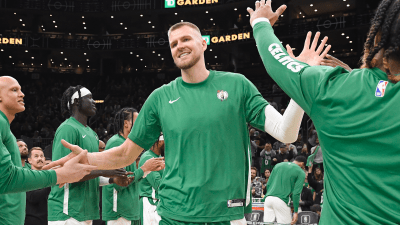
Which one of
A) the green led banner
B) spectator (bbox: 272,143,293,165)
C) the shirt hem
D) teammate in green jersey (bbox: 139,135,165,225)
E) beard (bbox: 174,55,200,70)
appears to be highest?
the green led banner

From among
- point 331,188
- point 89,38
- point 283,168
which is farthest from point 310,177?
point 89,38

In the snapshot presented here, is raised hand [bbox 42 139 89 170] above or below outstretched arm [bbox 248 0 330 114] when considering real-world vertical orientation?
below

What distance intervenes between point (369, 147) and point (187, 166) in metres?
1.56

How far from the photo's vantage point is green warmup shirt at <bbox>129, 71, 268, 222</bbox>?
2.86m

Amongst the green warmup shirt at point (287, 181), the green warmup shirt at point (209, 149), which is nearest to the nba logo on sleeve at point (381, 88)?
the green warmup shirt at point (209, 149)

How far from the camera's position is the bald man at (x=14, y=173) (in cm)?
314

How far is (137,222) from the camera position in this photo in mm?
6621

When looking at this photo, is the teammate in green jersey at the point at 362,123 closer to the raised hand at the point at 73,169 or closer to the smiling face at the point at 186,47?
the smiling face at the point at 186,47

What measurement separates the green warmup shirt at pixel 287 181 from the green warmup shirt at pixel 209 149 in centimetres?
581

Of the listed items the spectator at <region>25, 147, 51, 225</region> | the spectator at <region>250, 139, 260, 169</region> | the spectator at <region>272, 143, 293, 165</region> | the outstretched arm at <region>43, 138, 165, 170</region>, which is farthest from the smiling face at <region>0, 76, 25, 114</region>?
the spectator at <region>250, 139, 260, 169</region>

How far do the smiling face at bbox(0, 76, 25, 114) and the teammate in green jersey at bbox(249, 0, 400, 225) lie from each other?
2.99 metres

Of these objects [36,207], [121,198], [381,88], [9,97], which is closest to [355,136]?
[381,88]

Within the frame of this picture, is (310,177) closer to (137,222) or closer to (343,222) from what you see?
(137,222)

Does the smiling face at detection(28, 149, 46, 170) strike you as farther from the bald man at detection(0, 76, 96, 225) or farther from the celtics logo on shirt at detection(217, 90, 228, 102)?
the celtics logo on shirt at detection(217, 90, 228, 102)
